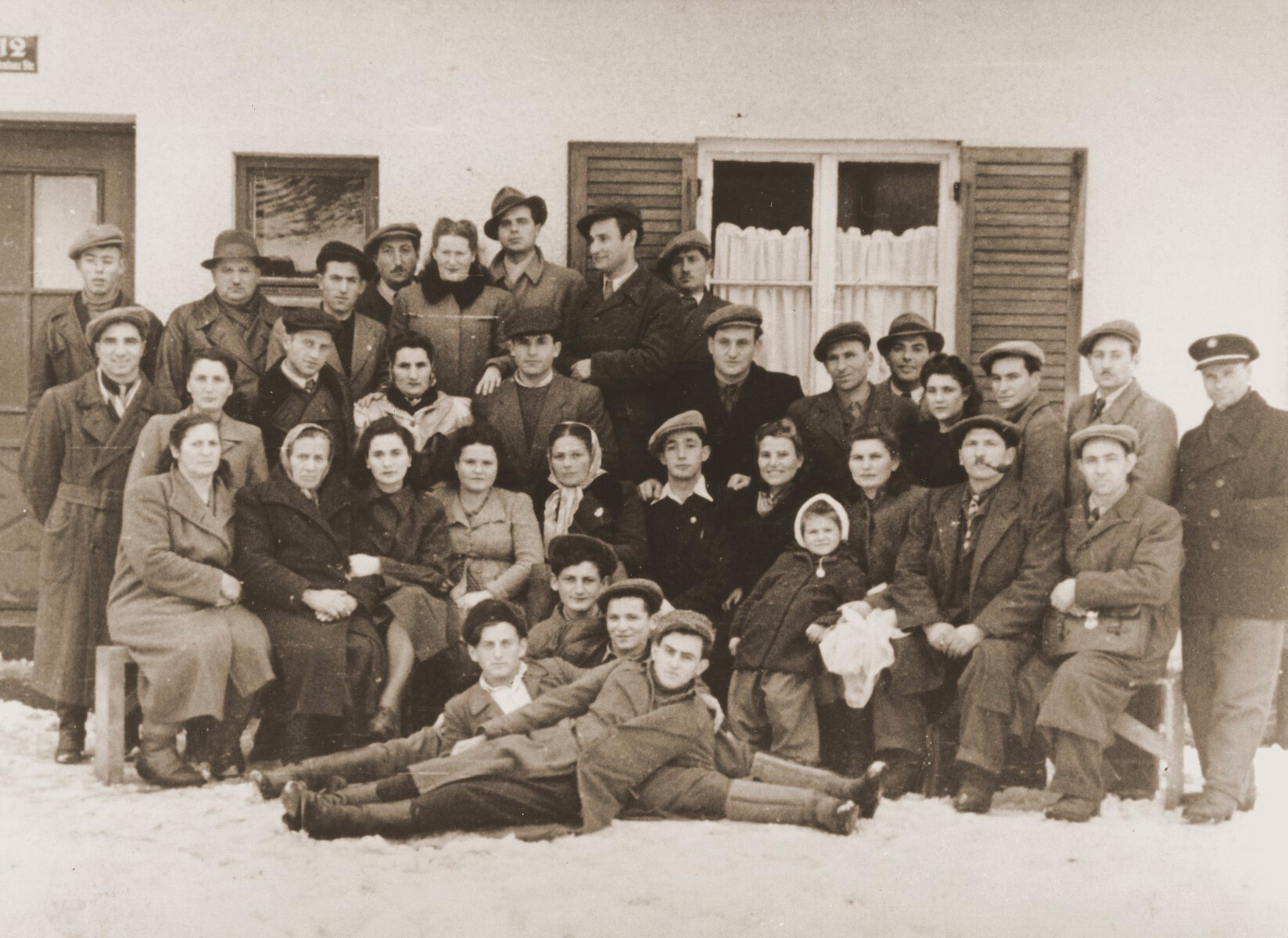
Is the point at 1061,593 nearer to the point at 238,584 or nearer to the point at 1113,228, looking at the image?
the point at 1113,228

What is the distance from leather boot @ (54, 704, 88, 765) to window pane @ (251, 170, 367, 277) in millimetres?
2292

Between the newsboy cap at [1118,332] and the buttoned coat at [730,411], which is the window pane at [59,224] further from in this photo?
the newsboy cap at [1118,332]

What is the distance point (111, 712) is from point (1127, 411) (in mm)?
4005

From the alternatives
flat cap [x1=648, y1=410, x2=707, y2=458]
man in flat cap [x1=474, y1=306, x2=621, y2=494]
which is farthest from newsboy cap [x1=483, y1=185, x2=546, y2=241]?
flat cap [x1=648, y1=410, x2=707, y2=458]

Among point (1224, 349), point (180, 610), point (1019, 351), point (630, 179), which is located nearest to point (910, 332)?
point (1019, 351)

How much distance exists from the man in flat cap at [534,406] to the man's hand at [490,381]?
0.05 metres

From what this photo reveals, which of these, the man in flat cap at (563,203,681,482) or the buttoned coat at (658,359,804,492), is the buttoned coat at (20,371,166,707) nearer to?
the man in flat cap at (563,203,681,482)

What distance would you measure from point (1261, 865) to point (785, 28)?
409 centimetres

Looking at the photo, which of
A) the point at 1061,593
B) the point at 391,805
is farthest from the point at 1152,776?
the point at 391,805

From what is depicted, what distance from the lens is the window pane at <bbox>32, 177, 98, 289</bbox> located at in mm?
6270

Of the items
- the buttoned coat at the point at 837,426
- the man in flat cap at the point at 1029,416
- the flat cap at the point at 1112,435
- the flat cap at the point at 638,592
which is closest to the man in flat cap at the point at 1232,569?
the flat cap at the point at 1112,435

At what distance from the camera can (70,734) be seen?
5.19m

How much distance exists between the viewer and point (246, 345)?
5.65m

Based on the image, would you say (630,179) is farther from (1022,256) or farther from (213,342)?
(213,342)
